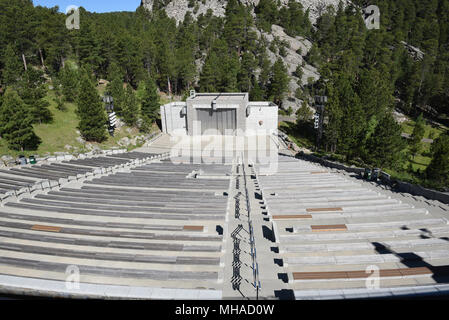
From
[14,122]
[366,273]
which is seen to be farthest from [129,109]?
[366,273]

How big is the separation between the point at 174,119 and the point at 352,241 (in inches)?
1628

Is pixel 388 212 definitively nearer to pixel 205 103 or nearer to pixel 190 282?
pixel 190 282

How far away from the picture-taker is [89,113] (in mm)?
38062

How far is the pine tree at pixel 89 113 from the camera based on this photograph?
121 feet

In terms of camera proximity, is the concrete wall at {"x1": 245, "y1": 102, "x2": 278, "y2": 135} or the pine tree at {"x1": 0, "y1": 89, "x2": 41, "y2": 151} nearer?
the pine tree at {"x1": 0, "y1": 89, "x2": 41, "y2": 151}

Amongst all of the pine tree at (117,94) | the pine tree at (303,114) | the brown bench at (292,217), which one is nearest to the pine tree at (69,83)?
the pine tree at (117,94)

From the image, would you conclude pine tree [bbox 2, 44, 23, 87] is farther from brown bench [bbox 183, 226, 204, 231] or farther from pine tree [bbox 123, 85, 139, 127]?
brown bench [bbox 183, 226, 204, 231]

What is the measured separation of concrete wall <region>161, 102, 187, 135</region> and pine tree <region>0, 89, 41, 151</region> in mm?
21892

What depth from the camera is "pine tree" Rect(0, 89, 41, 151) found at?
29.5 metres

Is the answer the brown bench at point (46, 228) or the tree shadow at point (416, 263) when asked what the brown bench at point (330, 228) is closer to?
the tree shadow at point (416, 263)

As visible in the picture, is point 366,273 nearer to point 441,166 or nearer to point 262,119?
point 441,166

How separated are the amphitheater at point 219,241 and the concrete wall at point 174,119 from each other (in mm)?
29374

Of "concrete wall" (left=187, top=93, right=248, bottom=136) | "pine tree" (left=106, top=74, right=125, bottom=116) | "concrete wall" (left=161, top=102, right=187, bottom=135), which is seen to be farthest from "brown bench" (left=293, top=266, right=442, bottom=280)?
"pine tree" (left=106, top=74, right=125, bottom=116)

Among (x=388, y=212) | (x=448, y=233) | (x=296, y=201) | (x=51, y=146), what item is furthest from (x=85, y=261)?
(x=51, y=146)
